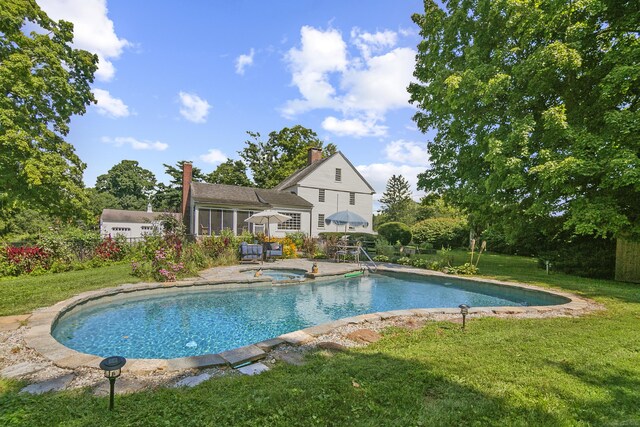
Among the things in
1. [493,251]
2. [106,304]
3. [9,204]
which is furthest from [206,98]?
[493,251]

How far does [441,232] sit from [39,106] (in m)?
26.7

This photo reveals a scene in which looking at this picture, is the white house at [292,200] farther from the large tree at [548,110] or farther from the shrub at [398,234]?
the large tree at [548,110]

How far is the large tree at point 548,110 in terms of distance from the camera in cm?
826

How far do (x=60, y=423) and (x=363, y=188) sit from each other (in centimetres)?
2765

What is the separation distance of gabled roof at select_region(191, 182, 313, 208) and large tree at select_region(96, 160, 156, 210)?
117 feet

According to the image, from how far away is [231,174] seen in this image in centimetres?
4041

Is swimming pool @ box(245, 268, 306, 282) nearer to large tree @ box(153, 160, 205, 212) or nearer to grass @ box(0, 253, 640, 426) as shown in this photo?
grass @ box(0, 253, 640, 426)

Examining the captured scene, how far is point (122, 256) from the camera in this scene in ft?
43.6

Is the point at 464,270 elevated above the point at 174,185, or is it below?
below

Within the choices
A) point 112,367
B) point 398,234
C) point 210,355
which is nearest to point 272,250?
point 210,355

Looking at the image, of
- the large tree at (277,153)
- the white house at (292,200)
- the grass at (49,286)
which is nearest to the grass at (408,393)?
the grass at (49,286)

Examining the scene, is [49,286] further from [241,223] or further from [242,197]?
[242,197]

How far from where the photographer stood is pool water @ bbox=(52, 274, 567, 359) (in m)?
5.75

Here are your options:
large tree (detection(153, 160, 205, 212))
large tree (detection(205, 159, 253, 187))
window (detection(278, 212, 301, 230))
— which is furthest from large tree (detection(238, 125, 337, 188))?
window (detection(278, 212, 301, 230))
